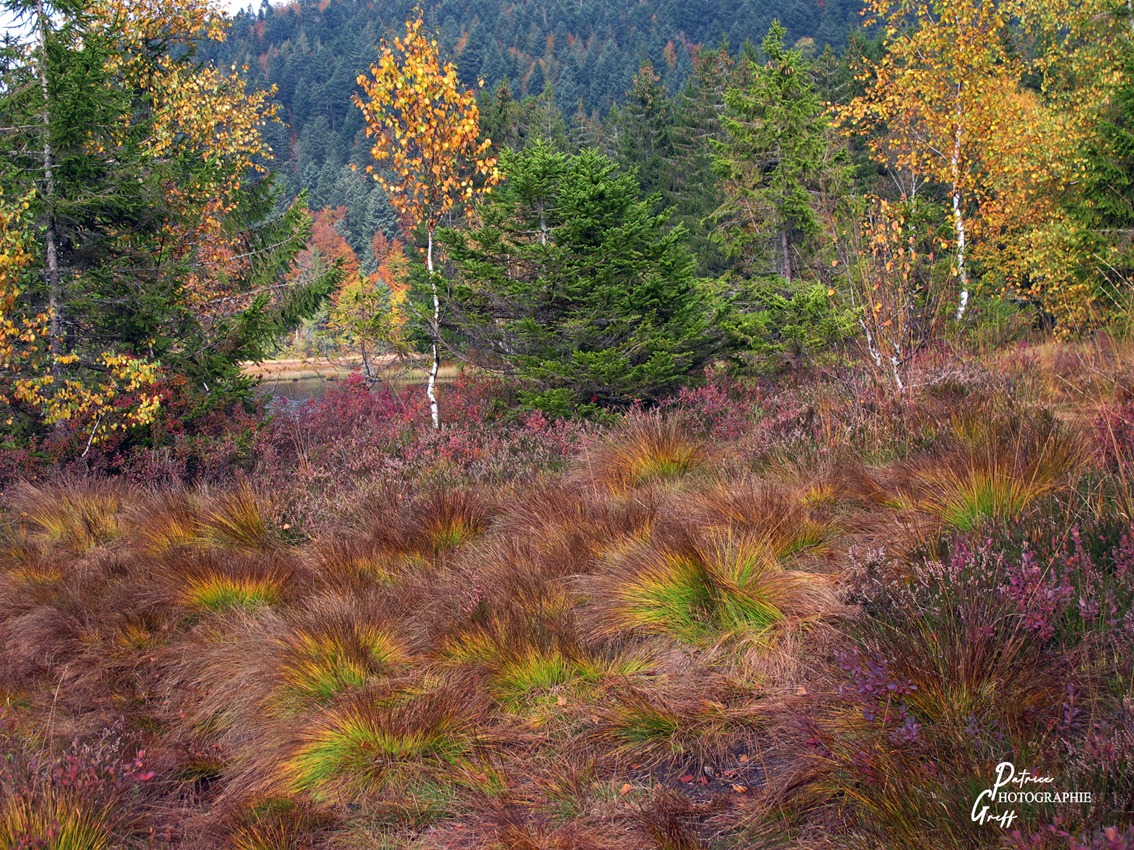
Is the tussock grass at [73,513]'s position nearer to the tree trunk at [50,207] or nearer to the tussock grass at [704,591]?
the tree trunk at [50,207]

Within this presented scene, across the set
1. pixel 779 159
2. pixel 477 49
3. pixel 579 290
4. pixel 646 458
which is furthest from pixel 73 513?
pixel 477 49

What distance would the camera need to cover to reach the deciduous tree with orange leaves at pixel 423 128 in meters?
10.9

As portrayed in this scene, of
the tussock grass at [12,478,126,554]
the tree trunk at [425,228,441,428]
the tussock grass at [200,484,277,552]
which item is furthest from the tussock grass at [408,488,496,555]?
the tree trunk at [425,228,441,428]

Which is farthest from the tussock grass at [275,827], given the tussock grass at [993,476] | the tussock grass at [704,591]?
the tussock grass at [993,476]

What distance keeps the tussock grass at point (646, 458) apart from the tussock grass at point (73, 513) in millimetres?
4532

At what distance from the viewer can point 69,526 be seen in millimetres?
7438

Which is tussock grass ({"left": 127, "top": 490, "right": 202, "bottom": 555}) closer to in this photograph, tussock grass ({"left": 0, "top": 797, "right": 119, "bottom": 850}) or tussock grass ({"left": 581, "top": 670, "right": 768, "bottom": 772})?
tussock grass ({"left": 0, "top": 797, "right": 119, "bottom": 850})

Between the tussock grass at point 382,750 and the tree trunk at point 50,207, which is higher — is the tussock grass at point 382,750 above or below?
below

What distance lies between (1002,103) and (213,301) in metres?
16.9

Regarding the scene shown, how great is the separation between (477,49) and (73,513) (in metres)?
127

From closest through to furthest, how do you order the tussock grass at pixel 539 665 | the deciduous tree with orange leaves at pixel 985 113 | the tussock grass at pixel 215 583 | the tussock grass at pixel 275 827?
the tussock grass at pixel 275 827 < the tussock grass at pixel 539 665 < the tussock grass at pixel 215 583 < the deciduous tree with orange leaves at pixel 985 113

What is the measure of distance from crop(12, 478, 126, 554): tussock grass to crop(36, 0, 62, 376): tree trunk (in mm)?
2352

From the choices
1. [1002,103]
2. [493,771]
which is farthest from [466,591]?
[1002,103]

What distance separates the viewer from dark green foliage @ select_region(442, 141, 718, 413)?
10.8m
